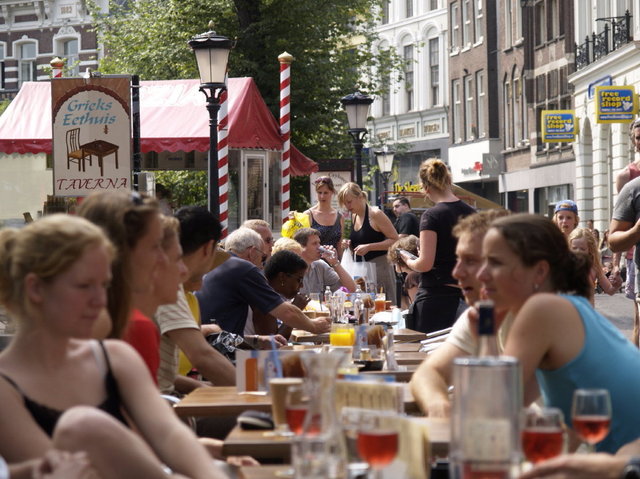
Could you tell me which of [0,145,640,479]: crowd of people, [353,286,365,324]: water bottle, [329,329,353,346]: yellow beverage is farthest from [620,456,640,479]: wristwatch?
[353,286,365,324]: water bottle

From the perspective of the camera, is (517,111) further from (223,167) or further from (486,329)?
(486,329)

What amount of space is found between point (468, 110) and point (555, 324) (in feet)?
157

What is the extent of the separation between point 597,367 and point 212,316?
3.84m

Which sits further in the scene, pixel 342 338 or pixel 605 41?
pixel 605 41

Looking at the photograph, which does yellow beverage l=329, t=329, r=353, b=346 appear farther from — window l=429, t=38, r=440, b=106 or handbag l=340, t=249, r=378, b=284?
window l=429, t=38, r=440, b=106

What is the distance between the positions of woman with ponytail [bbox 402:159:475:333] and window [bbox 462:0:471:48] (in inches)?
1673

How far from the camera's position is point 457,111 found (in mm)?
52281

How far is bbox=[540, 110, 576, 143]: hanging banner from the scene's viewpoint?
38.3 meters

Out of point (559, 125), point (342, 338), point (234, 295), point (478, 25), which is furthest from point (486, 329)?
point (478, 25)

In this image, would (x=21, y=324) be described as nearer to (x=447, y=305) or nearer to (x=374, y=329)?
(x=374, y=329)

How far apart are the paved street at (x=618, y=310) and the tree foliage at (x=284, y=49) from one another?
7.47 metres

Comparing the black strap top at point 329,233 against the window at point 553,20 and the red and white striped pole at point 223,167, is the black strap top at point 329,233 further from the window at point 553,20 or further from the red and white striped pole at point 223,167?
the window at point 553,20

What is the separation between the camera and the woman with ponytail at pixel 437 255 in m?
8.81

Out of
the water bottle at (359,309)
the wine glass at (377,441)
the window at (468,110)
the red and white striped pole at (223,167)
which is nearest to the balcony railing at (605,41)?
the window at (468,110)
